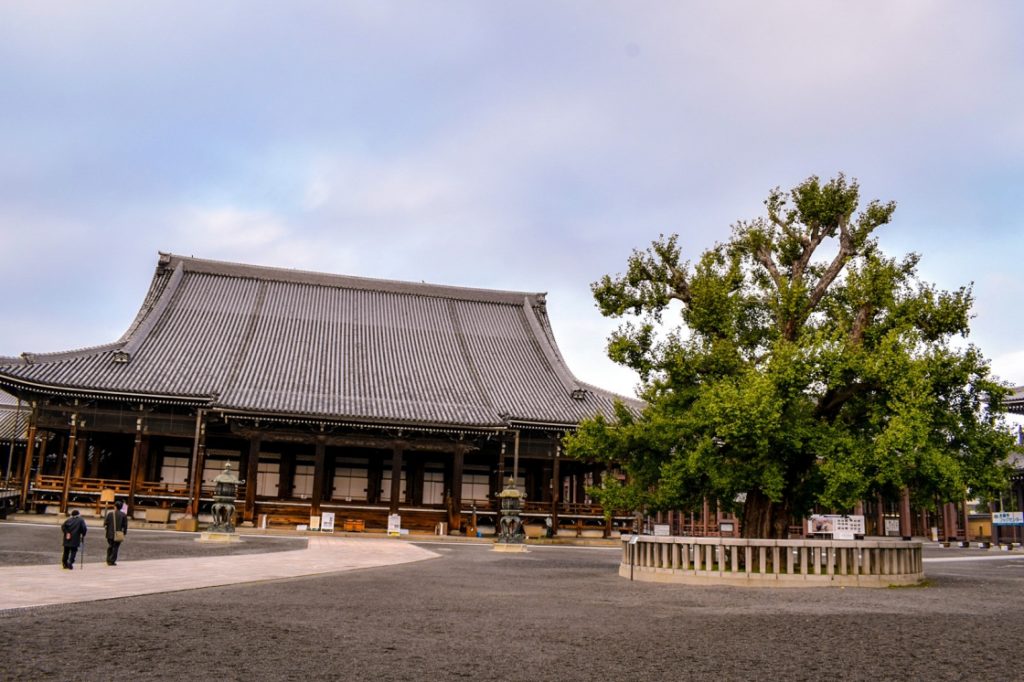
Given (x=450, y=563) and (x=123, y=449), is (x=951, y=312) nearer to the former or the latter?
(x=450, y=563)

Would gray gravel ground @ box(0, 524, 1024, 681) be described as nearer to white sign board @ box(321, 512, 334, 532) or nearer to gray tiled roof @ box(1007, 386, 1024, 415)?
gray tiled roof @ box(1007, 386, 1024, 415)

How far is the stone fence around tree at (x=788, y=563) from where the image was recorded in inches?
639

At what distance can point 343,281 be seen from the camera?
48000mm

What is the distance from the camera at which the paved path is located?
1169 cm

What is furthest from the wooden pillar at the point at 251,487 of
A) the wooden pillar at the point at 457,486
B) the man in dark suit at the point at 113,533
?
the man in dark suit at the point at 113,533

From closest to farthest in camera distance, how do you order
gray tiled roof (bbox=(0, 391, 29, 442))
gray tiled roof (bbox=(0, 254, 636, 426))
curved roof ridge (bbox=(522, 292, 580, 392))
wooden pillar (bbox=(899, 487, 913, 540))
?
gray tiled roof (bbox=(0, 254, 636, 426)), gray tiled roof (bbox=(0, 391, 29, 442)), curved roof ridge (bbox=(522, 292, 580, 392)), wooden pillar (bbox=(899, 487, 913, 540))

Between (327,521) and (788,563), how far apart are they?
830 inches

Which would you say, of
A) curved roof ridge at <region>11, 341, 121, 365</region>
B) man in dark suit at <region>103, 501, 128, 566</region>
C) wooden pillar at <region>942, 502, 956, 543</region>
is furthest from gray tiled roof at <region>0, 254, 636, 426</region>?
wooden pillar at <region>942, 502, 956, 543</region>

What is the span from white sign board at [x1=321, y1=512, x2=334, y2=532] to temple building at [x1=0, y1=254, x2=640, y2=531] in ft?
3.42

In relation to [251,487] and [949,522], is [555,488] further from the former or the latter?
[949,522]

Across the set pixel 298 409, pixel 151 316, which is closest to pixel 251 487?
pixel 298 409

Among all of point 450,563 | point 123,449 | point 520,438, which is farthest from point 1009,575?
point 123,449

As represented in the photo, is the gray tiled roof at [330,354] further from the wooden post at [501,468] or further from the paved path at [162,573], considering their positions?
the paved path at [162,573]

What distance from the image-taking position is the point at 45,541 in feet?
Result: 73.9
